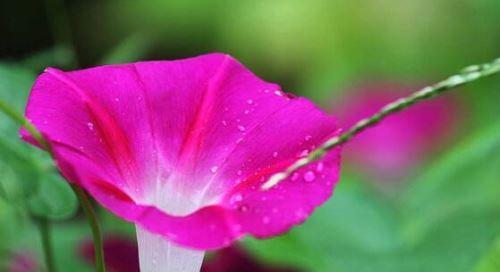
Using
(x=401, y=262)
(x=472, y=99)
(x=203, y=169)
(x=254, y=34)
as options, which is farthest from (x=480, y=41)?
(x=203, y=169)

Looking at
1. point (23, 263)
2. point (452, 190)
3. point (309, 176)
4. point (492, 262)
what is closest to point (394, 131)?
point (452, 190)

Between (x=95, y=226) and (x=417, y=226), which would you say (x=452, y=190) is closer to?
(x=417, y=226)

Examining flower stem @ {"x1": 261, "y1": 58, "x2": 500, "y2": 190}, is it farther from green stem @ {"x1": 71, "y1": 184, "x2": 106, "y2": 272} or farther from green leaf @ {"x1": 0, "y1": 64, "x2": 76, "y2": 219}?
green leaf @ {"x1": 0, "y1": 64, "x2": 76, "y2": 219}

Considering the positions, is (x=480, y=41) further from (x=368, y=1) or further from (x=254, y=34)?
(x=254, y=34)

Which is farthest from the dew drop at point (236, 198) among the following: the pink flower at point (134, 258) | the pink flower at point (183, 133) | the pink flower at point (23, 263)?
the pink flower at point (23, 263)

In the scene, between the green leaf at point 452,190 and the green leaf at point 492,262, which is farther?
the green leaf at point 452,190

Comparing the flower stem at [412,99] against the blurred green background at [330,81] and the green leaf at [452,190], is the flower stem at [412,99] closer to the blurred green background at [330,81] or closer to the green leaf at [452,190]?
the blurred green background at [330,81]
